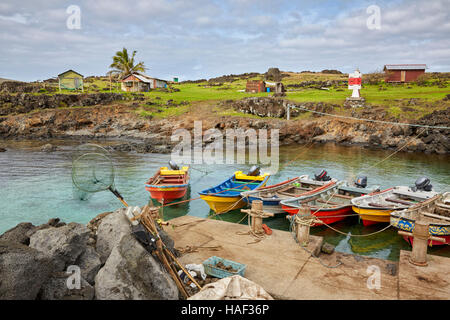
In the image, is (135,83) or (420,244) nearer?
(420,244)

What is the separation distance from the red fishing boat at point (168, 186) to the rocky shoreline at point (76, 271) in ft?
37.0

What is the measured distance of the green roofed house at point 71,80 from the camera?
69.0 meters

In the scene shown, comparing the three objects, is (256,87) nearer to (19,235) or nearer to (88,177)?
(88,177)

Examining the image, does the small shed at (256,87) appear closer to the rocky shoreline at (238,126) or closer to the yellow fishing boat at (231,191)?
the rocky shoreline at (238,126)

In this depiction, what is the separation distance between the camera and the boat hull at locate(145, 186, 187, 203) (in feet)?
62.1

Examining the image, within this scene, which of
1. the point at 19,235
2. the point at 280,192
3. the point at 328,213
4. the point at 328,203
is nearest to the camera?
the point at 19,235

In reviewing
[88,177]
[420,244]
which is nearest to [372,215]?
[420,244]

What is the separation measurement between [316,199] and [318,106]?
34.5m

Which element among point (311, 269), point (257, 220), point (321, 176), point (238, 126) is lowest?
point (311, 269)

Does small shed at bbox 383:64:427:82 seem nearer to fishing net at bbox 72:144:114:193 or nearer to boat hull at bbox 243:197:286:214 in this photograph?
boat hull at bbox 243:197:286:214

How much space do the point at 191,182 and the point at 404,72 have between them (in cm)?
6254

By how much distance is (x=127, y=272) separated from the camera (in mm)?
6332

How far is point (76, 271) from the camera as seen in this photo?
657 cm
